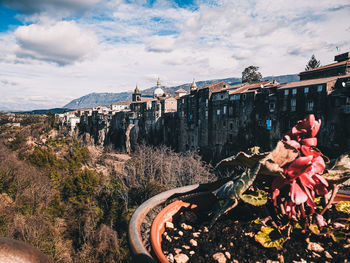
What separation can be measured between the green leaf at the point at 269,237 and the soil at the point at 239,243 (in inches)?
2.1

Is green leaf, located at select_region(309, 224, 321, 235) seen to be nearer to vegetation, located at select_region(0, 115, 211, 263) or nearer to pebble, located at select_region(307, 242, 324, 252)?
pebble, located at select_region(307, 242, 324, 252)

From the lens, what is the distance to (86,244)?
1880 centimetres

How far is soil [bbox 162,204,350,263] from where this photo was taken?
1.33m

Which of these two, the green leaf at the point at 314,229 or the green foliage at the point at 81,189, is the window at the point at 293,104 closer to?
the green leaf at the point at 314,229

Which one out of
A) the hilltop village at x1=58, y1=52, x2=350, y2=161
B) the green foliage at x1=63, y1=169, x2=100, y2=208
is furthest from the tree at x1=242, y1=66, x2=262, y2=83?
the green foliage at x1=63, y1=169, x2=100, y2=208

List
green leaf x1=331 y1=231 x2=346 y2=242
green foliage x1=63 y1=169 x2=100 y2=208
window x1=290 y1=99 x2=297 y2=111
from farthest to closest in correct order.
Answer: green foliage x1=63 y1=169 x2=100 y2=208, window x1=290 y1=99 x2=297 y2=111, green leaf x1=331 y1=231 x2=346 y2=242

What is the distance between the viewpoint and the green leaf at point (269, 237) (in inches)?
52.9

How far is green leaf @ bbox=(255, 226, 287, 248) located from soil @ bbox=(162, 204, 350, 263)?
0.05 m

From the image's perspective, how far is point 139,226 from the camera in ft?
5.70

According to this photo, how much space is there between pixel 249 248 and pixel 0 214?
21719 mm

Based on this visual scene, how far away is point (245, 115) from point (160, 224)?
2484 cm

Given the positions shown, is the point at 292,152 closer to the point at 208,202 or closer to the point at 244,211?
the point at 244,211

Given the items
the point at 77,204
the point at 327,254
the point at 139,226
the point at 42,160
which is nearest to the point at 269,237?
the point at 327,254

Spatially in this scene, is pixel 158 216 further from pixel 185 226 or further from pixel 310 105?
pixel 310 105
